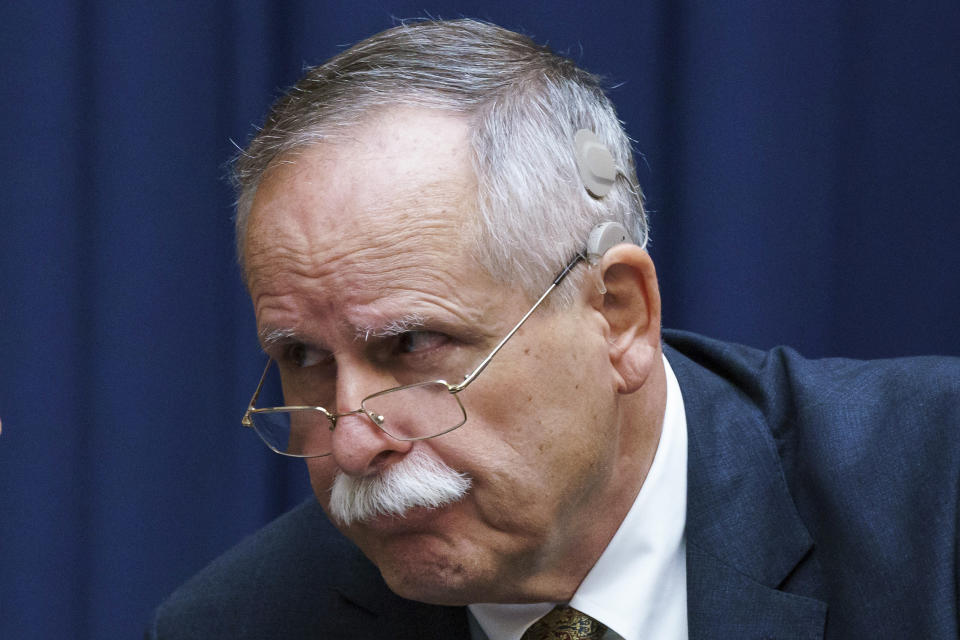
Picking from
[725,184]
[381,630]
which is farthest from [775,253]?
[381,630]

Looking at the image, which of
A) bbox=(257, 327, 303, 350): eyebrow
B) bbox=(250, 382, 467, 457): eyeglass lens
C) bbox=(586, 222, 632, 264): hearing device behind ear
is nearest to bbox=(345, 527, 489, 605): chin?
bbox=(250, 382, 467, 457): eyeglass lens

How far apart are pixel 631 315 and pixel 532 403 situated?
0.19 metres

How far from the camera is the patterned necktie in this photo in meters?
1.38

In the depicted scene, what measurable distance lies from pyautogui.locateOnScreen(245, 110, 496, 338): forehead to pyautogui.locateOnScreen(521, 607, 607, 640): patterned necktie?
19.3 inches

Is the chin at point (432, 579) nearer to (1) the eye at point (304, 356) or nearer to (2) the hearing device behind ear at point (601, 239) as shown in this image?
(1) the eye at point (304, 356)

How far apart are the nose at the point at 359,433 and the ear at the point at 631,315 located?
271 millimetres

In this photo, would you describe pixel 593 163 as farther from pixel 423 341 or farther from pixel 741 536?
pixel 741 536

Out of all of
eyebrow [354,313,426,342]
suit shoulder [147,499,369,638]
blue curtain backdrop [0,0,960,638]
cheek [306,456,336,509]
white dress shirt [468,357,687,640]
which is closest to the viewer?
eyebrow [354,313,426,342]

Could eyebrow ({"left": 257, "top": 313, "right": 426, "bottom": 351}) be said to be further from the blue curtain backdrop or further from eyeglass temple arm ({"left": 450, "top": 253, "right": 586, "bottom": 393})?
the blue curtain backdrop

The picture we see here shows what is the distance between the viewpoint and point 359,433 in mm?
1152

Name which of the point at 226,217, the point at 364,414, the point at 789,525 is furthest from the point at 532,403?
the point at 226,217

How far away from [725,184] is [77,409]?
1.24 meters

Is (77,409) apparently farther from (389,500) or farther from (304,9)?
(389,500)

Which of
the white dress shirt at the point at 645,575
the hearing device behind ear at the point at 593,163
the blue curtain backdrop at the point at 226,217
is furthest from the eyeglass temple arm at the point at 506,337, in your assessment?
the blue curtain backdrop at the point at 226,217
